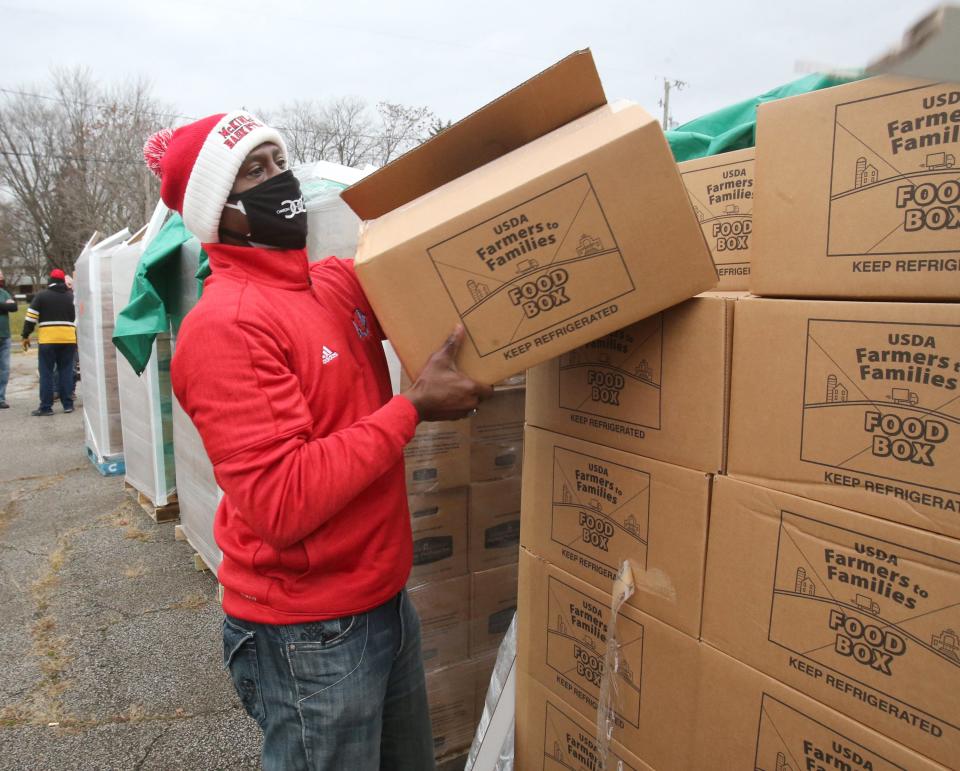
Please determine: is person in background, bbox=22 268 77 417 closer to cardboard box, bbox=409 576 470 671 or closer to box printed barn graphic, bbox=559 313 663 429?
cardboard box, bbox=409 576 470 671

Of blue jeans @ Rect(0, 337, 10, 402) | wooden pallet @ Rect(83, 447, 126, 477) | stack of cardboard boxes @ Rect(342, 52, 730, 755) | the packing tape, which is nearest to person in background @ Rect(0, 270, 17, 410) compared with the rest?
blue jeans @ Rect(0, 337, 10, 402)

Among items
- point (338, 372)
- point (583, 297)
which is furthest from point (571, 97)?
point (338, 372)

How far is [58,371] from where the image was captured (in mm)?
8797

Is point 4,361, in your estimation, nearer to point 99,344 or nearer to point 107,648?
point 99,344

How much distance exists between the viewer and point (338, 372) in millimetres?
1448

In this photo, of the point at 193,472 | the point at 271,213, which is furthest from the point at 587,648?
the point at 193,472

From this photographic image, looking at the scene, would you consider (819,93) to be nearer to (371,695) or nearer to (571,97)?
(571,97)

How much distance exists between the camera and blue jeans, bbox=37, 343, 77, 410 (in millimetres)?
8523

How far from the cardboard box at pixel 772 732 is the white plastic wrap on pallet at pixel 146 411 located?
391 centimetres

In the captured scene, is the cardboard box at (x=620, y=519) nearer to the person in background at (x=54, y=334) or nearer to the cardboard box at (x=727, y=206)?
the cardboard box at (x=727, y=206)

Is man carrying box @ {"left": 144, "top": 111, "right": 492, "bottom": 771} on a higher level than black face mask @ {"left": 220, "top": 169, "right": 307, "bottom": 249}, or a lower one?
lower

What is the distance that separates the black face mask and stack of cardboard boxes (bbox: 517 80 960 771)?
672mm

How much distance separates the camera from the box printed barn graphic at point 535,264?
3.82 feet

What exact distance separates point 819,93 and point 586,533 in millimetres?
942
